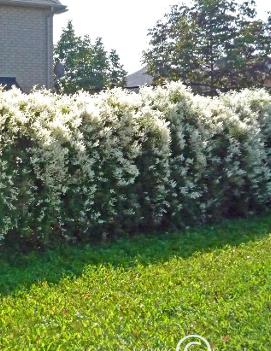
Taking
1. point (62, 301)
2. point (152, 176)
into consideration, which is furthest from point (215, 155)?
point (62, 301)

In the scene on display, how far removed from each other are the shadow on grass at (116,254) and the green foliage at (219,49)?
20632mm

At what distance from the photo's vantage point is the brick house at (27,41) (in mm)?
20297

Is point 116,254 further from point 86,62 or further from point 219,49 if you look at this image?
point 86,62

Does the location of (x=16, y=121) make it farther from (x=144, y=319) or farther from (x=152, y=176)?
(x=144, y=319)

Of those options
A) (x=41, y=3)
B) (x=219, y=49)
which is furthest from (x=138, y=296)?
(x=219, y=49)

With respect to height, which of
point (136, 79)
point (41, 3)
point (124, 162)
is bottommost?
point (124, 162)

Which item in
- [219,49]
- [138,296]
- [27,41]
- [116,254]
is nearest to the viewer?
[138,296]

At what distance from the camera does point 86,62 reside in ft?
118

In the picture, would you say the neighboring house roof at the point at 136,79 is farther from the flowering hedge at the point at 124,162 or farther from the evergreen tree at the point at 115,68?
the flowering hedge at the point at 124,162

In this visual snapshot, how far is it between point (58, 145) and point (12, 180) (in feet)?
2.20

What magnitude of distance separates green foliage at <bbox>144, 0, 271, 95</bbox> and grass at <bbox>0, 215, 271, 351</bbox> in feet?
71.7

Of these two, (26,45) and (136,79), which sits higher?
(136,79)

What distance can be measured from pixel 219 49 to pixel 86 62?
912 centimetres

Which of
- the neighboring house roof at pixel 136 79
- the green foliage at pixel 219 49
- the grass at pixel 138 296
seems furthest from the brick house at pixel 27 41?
the neighboring house roof at pixel 136 79
